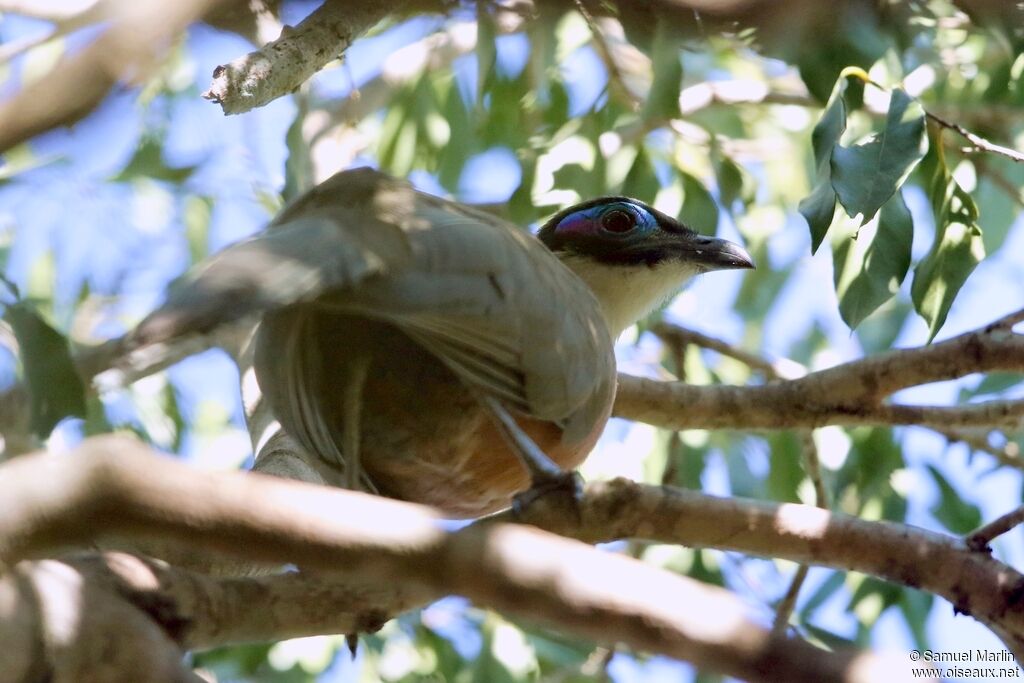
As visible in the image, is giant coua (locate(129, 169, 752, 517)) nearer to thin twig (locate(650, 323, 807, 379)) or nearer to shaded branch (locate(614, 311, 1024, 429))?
shaded branch (locate(614, 311, 1024, 429))

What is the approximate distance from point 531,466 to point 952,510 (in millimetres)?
3789

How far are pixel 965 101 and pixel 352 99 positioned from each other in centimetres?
366

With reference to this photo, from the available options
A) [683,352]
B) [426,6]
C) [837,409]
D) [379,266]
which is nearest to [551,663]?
[683,352]

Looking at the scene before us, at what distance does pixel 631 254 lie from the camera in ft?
19.6

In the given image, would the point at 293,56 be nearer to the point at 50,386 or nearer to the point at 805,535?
the point at 50,386

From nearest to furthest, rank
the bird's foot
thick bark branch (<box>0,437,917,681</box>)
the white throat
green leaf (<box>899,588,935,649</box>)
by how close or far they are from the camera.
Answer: thick bark branch (<box>0,437,917,681</box>) → the bird's foot → the white throat → green leaf (<box>899,588,935,649</box>)

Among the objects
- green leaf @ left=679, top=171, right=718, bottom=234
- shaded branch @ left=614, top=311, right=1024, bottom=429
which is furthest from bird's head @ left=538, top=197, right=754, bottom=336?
shaded branch @ left=614, top=311, right=1024, bottom=429

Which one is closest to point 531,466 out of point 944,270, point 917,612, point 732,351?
point 944,270

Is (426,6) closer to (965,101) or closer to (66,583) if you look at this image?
(66,583)

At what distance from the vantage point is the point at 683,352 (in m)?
6.94

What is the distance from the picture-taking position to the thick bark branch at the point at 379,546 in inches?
90.0

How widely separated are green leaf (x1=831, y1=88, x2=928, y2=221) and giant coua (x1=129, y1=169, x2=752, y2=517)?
1015 mm

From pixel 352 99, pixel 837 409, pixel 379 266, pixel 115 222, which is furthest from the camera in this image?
pixel 352 99

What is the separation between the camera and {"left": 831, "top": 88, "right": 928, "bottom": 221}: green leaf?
12.5 ft
